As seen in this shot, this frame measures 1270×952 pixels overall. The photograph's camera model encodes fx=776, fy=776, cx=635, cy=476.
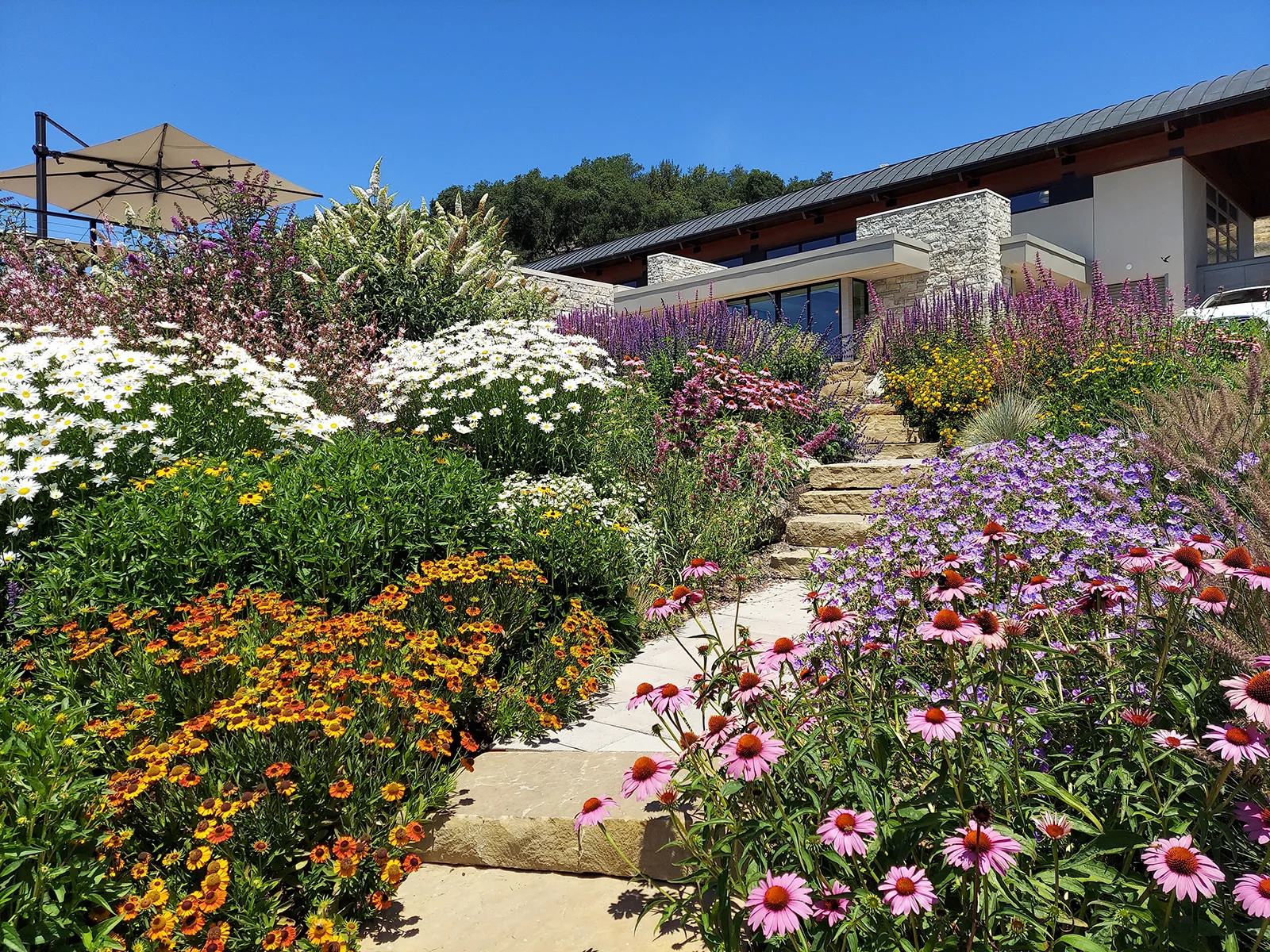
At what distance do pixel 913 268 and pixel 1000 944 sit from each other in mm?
14902

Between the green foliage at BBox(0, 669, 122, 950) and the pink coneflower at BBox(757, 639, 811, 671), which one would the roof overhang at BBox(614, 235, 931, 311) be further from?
the green foliage at BBox(0, 669, 122, 950)

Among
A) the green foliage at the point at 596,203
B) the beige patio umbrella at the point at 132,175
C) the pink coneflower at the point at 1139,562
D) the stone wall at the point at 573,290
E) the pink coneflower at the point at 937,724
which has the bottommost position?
the pink coneflower at the point at 937,724

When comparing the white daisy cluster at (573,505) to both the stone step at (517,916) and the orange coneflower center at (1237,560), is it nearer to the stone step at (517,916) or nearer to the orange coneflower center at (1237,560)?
the stone step at (517,916)

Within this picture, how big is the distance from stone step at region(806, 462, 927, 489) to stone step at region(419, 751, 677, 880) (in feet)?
12.8

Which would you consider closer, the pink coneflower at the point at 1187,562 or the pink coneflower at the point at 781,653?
the pink coneflower at the point at 1187,562

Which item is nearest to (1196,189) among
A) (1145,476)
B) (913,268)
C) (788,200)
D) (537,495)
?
(913,268)

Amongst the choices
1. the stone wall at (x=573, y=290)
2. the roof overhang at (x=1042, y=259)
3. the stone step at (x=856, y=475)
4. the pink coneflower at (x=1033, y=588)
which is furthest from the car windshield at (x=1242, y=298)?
the pink coneflower at (x=1033, y=588)

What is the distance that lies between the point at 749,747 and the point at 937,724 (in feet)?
1.03

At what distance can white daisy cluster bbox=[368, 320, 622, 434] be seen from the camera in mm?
5000

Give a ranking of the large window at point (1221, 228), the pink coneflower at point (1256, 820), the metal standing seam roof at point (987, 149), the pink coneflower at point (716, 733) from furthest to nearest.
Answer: the large window at point (1221, 228)
the metal standing seam roof at point (987, 149)
the pink coneflower at point (716, 733)
the pink coneflower at point (1256, 820)

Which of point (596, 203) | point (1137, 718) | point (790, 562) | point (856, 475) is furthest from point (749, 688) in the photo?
point (596, 203)

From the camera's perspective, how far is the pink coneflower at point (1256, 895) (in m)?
1.03

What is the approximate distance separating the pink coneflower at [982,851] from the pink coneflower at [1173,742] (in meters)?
0.38

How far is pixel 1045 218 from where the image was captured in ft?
58.7
